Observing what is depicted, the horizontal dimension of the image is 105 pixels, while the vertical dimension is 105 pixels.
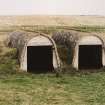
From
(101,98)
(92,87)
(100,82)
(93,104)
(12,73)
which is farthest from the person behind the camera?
(12,73)

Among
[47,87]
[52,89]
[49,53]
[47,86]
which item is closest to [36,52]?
[49,53]

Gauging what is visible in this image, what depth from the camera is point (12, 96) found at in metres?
13.7

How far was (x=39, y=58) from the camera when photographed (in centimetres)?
2150

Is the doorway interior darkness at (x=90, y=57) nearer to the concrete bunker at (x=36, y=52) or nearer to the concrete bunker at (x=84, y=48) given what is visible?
the concrete bunker at (x=84, y=48)

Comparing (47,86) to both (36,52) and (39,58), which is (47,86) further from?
(36,52)

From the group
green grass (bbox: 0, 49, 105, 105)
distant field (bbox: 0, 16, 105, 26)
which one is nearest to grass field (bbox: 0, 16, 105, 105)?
green grass (bbox: 0, 49, 105, 105)

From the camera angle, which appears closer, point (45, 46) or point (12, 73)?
point (12, 73)

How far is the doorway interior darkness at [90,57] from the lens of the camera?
2064 cm

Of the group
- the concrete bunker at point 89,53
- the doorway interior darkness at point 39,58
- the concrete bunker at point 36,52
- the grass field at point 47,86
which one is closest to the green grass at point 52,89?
the grass field at point 47,86

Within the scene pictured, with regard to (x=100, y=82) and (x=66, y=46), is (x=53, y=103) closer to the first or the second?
(x=100, y=82)

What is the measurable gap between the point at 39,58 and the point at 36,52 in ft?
1.30

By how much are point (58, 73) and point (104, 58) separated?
3.06 meters

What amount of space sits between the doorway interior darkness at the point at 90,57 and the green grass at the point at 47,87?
1.94m

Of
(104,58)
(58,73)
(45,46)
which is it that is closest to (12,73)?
(58,73)
